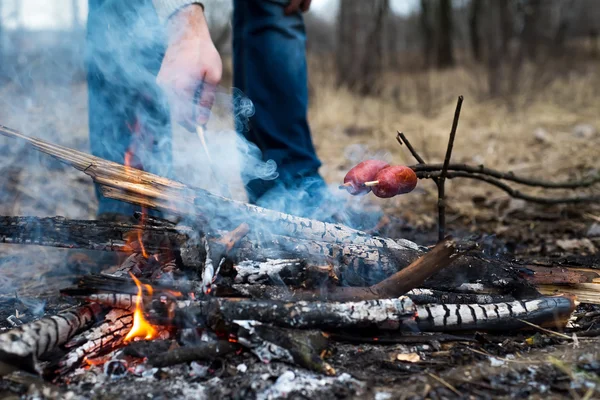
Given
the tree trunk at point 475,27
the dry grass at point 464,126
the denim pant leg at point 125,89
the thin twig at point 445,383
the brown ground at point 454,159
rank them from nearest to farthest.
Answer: the thin twig at point 445,383, the brown ground at point 454,159, the denim pant leg at point 125,89, the dry grass at point 464,126, the tree trunk at point 475,27

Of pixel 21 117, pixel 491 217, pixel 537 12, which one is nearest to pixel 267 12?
pixel 491 217

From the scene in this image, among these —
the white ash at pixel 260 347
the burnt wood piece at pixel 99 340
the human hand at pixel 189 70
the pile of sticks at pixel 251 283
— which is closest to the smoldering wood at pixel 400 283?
the pile of sticks at pixel 251 283

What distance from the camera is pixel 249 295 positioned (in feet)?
6.02

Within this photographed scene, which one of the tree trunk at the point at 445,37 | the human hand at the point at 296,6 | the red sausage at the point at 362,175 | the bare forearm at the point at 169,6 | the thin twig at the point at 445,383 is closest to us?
the thin twig at the point at 445,383

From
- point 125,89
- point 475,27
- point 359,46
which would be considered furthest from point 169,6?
point 475,27

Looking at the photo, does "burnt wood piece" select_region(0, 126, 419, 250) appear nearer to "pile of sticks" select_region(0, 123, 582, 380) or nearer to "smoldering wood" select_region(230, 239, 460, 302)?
"pile of sticks" select_region(0, 123, 582, 380)

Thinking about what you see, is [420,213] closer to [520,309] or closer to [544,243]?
[544,243]

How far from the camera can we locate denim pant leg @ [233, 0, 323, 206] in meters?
3.29

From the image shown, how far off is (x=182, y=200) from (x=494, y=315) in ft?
4.33

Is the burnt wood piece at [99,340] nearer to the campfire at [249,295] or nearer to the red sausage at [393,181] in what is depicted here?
the campfire at [249,295]

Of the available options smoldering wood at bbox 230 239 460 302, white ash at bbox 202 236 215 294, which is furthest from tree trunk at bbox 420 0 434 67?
white ash at bbox 202 236 215 294

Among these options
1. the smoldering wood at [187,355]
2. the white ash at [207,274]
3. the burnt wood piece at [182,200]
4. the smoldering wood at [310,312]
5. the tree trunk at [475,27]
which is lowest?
the smoldering wood at [187,355]

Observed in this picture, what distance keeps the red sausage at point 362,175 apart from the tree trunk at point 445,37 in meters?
12.4

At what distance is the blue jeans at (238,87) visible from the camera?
2.79 metres
